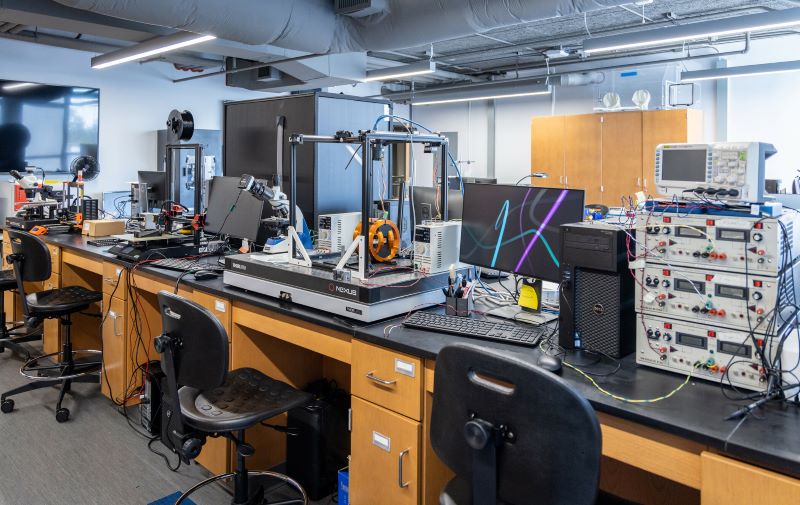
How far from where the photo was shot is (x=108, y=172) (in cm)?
658

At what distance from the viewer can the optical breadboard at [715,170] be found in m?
1.34

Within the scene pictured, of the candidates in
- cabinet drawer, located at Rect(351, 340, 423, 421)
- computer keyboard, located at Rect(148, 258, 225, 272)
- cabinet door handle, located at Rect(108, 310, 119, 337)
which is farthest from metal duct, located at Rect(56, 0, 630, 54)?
cabinet drawer, located at Rect(351, 340, 423, 421)

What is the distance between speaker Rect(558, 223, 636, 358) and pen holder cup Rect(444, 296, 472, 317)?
0.37 m

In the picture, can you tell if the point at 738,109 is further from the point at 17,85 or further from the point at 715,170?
the point at 17,85

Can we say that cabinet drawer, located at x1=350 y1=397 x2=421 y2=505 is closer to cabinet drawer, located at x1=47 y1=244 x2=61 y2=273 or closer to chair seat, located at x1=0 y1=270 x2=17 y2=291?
cabinet drawer, located at x1=47 y1=244 x2=61 y2=273

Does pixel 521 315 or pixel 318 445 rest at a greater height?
pixel 521 315

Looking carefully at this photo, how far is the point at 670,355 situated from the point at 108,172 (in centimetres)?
663

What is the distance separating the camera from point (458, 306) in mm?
1934

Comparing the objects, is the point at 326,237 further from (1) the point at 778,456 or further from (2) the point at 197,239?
(1) the point at 778,456

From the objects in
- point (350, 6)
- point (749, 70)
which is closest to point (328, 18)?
point (350, 6)

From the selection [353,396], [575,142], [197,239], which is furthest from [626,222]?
[575,142]

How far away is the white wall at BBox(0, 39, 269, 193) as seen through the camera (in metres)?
6.02

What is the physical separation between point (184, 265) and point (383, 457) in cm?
151

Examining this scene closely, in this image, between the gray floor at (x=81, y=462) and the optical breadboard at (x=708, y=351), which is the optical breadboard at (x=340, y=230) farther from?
the optical breadboard at (x=708, y=351)
